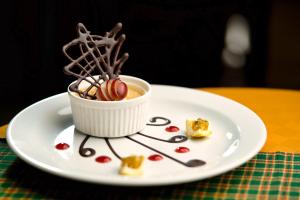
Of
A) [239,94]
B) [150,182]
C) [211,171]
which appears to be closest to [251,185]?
[211,171]

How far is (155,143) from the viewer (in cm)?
124

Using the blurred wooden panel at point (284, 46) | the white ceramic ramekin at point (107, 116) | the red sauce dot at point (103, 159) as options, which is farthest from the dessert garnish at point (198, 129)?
the blurred wooden panel at point (284, 46)

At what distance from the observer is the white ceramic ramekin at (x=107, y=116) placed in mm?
1273

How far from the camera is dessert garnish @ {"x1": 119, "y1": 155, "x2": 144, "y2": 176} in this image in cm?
103

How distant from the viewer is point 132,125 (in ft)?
4.28

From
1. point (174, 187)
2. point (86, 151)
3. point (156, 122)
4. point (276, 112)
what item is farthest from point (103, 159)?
point (276, 112)

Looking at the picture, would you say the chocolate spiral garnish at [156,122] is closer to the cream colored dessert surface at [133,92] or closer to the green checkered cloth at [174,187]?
the cream colored dessert surface at [133,92]

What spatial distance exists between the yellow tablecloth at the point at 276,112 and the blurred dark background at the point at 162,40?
0.82 metres

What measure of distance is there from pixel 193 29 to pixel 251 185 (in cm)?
151

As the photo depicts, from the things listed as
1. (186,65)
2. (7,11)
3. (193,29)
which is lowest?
(186,65)

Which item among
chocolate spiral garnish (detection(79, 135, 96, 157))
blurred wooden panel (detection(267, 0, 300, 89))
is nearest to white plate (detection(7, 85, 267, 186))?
chocolate spiral garnish (detection(79, 135, 96, 157))

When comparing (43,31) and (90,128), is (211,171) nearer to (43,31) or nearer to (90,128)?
(90,128)

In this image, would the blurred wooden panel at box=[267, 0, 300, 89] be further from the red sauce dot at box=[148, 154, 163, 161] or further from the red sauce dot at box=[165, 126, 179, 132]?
the red sauce dot at box=[148, 154, 163, 161]

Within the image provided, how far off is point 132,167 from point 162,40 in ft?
4.92
